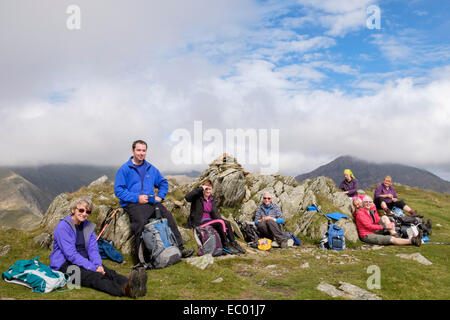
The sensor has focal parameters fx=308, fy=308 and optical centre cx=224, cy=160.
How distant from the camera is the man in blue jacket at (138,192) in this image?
12578 millimetres

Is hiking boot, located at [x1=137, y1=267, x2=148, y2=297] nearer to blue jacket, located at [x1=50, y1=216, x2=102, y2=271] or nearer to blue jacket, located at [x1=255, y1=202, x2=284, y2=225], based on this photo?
blue jacket, located at [x1=50, y1=216, x2=102, y2=271]

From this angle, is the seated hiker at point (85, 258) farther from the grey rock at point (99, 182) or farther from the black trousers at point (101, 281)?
the grey rock at point (99, 182)

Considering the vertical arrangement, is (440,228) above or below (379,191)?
below

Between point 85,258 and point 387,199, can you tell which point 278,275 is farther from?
point 387,199

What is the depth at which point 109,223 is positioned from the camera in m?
14.7

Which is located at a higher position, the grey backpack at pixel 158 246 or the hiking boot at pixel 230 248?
the grey backpack at pixel 158 246

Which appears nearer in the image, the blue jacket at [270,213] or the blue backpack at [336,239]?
the blue backpack at [336,239]

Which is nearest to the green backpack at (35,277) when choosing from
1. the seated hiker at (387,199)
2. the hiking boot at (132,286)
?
the hiking boot at (132,286)

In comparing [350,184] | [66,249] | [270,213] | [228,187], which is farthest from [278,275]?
[350,184]

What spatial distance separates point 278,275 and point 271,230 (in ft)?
18.5

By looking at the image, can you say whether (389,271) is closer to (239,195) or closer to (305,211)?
(305,211)

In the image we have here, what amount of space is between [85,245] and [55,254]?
844 mm

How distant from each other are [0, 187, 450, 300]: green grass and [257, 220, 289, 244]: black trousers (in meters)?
1.01
